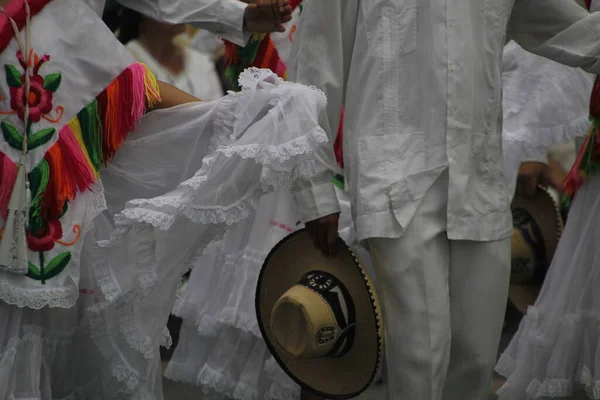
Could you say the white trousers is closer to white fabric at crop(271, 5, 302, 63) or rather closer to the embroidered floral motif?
the embroidered floral motif

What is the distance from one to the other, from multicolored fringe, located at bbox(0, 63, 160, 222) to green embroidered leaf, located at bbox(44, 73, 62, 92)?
0.12 m

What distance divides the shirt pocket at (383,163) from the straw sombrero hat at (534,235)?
1.91 meters

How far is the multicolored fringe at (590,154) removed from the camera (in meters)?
4.65

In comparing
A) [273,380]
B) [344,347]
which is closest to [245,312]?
[273,380]

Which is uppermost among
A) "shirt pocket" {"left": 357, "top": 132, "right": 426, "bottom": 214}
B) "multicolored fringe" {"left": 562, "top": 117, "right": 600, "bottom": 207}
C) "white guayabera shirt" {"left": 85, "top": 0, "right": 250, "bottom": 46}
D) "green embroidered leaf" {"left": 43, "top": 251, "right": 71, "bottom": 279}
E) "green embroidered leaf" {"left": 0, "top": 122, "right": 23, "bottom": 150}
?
"white guayabera shirt" {"left": 85, "top": 0, "right": 250, "bottom": 46}

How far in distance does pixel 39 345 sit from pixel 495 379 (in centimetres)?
277

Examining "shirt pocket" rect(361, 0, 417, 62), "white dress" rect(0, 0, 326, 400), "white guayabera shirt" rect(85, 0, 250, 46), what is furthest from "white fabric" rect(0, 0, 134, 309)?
"shirt pocket" rect(361, 0, 417, 62)

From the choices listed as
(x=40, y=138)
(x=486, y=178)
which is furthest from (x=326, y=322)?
(x=40, y=138)

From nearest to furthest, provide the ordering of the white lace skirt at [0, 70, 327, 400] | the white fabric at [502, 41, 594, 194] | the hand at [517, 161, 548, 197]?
1. the white lace skirt at [0, 70, 327, 400]
2. the hand at [517, 161, 548, 197]
3. the white fabric at [502, 41, 594, 194]

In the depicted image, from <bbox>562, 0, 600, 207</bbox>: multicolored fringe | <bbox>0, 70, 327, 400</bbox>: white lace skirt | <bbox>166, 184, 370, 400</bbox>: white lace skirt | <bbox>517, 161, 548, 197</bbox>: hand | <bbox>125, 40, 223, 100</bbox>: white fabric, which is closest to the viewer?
<bbox>0, 70, 327, 400</bbox>: white lace skirt

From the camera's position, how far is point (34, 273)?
11.7ft

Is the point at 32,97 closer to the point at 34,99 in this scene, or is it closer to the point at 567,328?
the point at 34,99

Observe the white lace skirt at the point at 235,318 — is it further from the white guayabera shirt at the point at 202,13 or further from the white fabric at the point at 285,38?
the white guayabera shirt at the point at 202,13

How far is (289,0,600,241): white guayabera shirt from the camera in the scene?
3.59 metres
